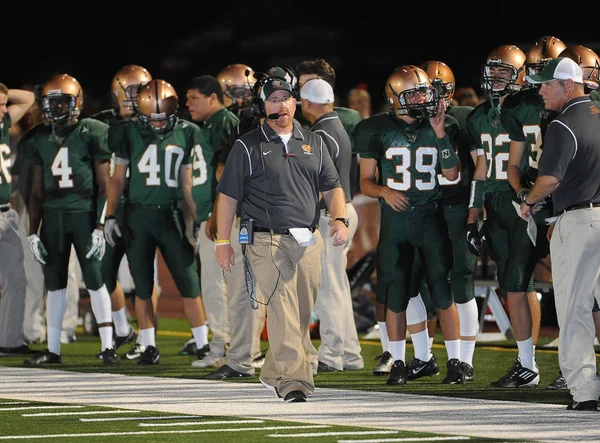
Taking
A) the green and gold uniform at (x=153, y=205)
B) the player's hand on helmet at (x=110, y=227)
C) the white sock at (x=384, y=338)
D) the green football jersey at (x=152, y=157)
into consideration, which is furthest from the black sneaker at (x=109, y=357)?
the white sock at (x=384, y=338)

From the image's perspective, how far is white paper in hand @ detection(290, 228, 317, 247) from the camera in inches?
301

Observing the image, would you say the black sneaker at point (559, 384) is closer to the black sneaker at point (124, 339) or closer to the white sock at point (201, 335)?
the white sock at point (201, 335)

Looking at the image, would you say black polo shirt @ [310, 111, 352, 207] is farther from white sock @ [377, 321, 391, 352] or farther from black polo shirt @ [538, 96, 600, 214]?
black polo shirt @ [538, 96, 600, 214]

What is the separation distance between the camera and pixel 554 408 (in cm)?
735

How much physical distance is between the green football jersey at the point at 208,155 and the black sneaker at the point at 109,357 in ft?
4.12

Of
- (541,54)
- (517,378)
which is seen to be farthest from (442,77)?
(517,378)

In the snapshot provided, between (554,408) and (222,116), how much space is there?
3751 mm

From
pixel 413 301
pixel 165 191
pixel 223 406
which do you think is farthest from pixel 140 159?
pixel 223 406

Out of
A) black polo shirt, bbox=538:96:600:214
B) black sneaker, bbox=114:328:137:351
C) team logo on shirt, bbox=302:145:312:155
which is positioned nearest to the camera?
black polo shirt, bbox=538:96:600:214

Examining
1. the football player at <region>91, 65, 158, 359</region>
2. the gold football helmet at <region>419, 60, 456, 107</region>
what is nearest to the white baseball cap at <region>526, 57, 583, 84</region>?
the gold football helmet at <region>419, 60, 456, 107</region>

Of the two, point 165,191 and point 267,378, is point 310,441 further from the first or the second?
point 165,191

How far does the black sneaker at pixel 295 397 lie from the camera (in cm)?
766

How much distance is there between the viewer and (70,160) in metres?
10.4

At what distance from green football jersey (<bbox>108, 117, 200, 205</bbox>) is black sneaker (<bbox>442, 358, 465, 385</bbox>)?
255 cm
